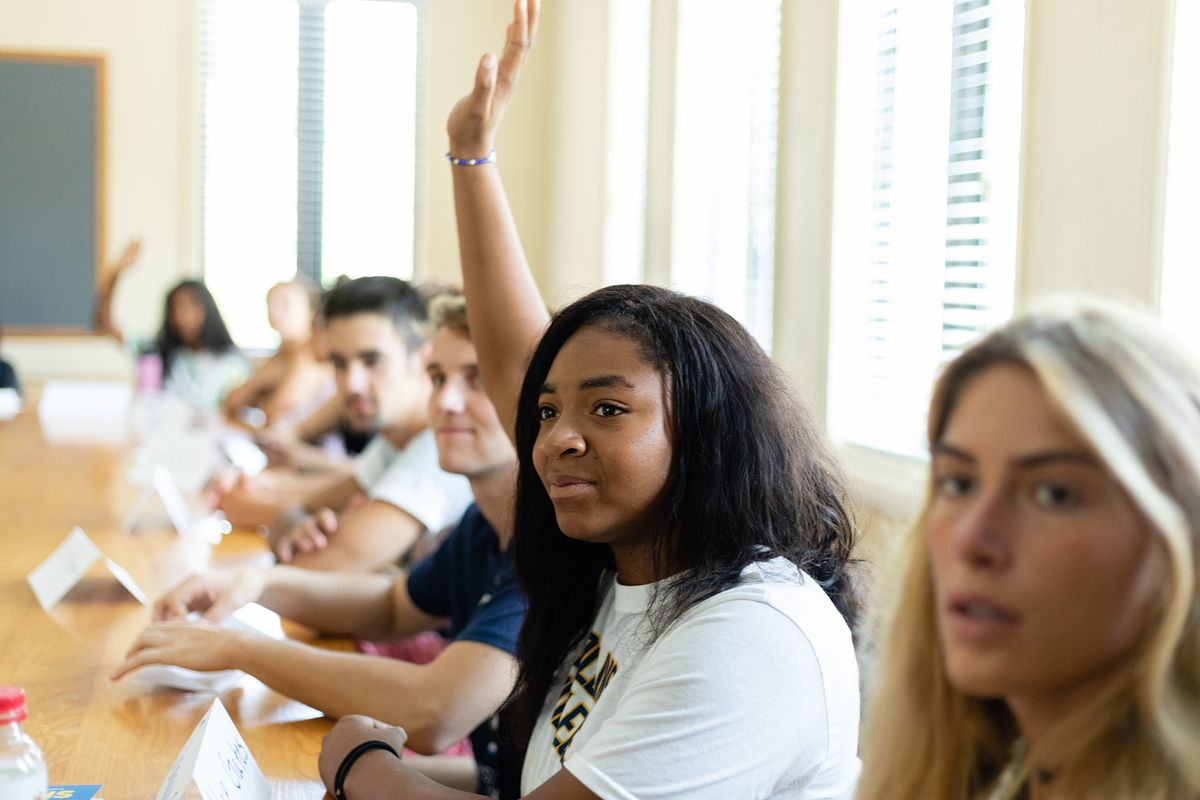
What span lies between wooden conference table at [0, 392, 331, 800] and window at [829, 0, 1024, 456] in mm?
1376

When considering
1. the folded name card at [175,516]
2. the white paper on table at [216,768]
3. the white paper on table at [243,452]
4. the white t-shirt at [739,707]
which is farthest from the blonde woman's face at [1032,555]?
the white paper on table at [243,452]

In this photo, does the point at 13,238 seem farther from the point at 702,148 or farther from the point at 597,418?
the point at 597,418

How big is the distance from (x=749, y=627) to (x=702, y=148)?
3.67 m

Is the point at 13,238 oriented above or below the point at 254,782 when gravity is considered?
above

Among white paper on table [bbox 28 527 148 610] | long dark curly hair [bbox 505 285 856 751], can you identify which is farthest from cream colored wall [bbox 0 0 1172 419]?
long dark curly hair [bbox 505 285 856 751]

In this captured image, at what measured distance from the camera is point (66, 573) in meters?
2.23

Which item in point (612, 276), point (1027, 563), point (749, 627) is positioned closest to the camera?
point (1027, 563)

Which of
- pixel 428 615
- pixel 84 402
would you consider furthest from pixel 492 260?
pixel 84 402

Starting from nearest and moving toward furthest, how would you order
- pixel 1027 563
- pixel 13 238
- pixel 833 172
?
A: pixel 1027 563, pixel 833 172, pixel 13 238

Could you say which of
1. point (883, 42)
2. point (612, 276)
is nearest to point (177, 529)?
point (883, 42)

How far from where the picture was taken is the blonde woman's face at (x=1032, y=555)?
64 cm

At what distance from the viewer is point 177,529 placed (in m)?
2.90

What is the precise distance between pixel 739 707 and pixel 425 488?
4.79ft

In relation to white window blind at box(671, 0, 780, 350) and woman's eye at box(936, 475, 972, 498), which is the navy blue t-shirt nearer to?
woman's eye at box(936, 475, 972, 498)
